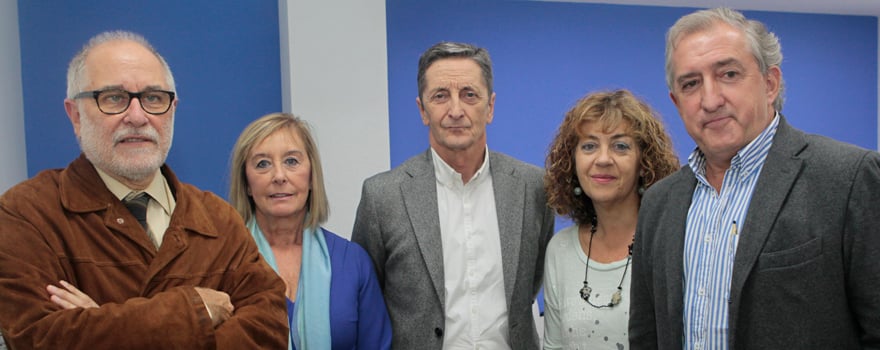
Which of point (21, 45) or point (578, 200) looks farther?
point (21, 45)

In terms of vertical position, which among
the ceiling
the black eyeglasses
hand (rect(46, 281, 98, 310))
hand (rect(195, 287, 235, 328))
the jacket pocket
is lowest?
hand (rect(195, 287, 235, 328))

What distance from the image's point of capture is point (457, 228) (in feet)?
7.54

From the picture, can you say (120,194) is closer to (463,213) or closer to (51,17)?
(463,213)

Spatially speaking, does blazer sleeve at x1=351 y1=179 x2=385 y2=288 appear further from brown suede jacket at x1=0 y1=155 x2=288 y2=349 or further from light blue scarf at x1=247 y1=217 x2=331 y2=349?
brown suede jacket at x1=0 y1=155 x2=288 y2=349

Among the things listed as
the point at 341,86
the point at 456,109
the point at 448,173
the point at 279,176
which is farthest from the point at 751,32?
the point at 341,86

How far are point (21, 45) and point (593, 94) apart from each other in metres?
2.80

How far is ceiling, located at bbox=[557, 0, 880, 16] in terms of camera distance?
4.69m

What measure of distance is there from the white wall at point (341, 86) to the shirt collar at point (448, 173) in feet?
4.03

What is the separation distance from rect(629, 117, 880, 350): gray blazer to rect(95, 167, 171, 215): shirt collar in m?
1.40

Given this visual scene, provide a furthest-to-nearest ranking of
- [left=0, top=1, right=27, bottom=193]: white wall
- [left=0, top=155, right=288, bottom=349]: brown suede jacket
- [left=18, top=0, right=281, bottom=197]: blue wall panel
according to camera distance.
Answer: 1. [left=18, top=0, right=281, bottom=197]: blue wall panel
2. [left=0, top=1, right=27, bottom=193]: white wall
3. [left=0, top=155, right=288, bottom=349]: brown suede jacket

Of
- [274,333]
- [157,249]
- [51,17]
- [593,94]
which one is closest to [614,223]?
[593,94]

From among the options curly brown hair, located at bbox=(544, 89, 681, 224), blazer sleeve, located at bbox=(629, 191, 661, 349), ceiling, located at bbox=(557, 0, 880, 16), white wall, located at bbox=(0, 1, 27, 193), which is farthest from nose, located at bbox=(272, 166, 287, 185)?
ceiling, located at bbox=(557, 0, 880, 16)

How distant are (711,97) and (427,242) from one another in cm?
103

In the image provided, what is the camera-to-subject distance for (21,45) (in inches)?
132
